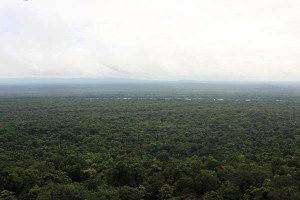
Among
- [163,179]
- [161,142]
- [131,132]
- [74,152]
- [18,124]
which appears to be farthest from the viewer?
[18,124]

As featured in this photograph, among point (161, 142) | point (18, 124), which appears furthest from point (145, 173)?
point (18, 124)

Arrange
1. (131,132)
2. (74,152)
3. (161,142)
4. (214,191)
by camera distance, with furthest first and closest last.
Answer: (131,132), (161,142), (74,152), (214,191)

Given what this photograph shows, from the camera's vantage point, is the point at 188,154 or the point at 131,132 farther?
the point at 131,132

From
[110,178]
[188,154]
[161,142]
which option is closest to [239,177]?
[110,178]

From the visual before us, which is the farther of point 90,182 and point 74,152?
point 74,152

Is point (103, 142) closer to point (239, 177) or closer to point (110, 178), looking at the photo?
point (110, 178)

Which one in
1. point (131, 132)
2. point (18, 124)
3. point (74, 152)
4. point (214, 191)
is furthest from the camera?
point (18, 124)

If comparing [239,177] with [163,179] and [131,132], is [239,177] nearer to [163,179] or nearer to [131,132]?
[163,179]

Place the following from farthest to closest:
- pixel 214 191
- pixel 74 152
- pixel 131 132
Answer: pixel 131 132 → pixel 74 152 → pixel 214 191
